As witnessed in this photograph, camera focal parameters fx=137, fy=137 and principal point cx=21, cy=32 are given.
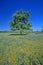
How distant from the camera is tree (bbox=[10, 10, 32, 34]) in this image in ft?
206

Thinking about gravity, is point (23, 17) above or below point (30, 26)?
above

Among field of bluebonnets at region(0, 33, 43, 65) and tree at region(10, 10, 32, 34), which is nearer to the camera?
field of bluebonnets at region(0, 33, 43, 65)

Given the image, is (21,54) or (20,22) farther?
(20,22)

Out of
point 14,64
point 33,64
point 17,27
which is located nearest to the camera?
point 33,64

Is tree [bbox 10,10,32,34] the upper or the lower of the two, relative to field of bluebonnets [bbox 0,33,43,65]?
upper

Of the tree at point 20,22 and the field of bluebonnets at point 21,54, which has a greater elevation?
the tree at point 20,22

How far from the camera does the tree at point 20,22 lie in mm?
62719

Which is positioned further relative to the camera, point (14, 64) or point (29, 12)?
point (29, 12)

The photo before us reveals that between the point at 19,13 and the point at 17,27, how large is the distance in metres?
7.40

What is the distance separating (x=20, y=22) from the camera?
207 ft

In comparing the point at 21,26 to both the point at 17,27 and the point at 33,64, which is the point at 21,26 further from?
the point at 33,64

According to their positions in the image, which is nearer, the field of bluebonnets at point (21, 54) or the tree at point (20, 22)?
the field of bluebonnets at point (21, 54)

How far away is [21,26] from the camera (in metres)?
64.0

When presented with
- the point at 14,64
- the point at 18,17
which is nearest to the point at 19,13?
the point at 18,17
